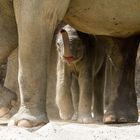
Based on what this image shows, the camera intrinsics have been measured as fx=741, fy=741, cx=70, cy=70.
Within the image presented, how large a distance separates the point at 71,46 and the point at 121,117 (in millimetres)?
1025

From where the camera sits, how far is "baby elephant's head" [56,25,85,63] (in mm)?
6027

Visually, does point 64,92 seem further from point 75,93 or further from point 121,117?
point 121,117

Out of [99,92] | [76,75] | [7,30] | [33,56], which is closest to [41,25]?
[33,56]

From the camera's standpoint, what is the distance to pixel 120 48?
551 cm

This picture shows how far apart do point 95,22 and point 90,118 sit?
4.09ft

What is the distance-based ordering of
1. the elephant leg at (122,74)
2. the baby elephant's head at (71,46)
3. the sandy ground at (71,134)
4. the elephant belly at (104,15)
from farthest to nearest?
1. the baby elephant's head at (71,46)
2. the elephant leg at (122,74)
3. the elephant belly at (104,15)
4. the sandy ground at (71,134)

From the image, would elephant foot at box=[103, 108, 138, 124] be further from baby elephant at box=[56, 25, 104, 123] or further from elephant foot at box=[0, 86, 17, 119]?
elephant foot at box=[0, 86, 17, 119]

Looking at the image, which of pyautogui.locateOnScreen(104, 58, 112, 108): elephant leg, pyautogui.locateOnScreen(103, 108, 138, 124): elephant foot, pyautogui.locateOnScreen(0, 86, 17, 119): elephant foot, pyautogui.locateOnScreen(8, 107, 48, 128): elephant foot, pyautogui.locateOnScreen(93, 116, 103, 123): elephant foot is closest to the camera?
pyautogui.locateOnScreen(8, 107, 48, 128): elephant foot

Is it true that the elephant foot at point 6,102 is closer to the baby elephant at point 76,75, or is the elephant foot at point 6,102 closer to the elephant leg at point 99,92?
the baby elephant at point 76,75

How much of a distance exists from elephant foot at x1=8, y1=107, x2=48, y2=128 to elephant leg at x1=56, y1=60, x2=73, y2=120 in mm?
2154

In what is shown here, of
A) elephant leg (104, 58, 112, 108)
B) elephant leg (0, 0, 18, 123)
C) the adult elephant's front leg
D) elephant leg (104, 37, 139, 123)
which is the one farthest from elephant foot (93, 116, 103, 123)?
the adult elephant's front leg

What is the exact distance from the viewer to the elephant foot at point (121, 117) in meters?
5.30

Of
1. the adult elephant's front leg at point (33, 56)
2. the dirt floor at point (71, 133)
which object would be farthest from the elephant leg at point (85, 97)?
the dirt floor at point (71, 133)

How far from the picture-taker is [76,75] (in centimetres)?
646
